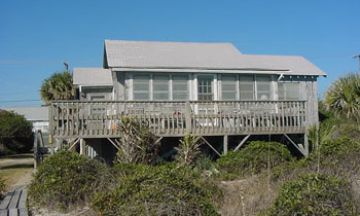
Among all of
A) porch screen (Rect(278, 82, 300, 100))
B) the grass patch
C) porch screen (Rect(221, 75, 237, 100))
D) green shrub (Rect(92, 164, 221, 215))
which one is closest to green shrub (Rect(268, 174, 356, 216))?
green shrub (Rect(92, 164, 221, 215))

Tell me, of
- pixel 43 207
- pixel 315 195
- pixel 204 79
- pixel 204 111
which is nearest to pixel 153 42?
pixel 204 79

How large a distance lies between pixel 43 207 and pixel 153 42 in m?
16.2

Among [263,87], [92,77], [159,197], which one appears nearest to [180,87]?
[263,87]

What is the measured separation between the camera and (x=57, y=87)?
34.8 meters

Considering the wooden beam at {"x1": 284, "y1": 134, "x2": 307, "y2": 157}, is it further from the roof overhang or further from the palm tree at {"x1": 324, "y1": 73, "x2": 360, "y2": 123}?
the roof overhang

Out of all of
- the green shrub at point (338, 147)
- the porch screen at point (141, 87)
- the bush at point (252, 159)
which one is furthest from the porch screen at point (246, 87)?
the green shrub at point (338, 147)

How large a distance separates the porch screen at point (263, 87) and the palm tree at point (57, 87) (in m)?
16.1

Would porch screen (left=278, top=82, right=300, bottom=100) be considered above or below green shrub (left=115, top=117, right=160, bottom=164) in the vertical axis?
above

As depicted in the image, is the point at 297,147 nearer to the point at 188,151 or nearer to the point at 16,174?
the point at 188,151

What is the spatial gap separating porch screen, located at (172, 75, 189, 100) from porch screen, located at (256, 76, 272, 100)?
336 centimetres

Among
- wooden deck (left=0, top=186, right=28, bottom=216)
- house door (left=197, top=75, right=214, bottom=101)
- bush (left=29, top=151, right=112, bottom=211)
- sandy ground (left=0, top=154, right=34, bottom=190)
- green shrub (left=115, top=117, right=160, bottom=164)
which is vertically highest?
house door (left=197, top=75, right=214, bottom=101)

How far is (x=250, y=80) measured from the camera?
22.2 metres

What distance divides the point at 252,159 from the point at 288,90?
36.2 ft

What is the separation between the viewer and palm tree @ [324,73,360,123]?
17.2 metres
